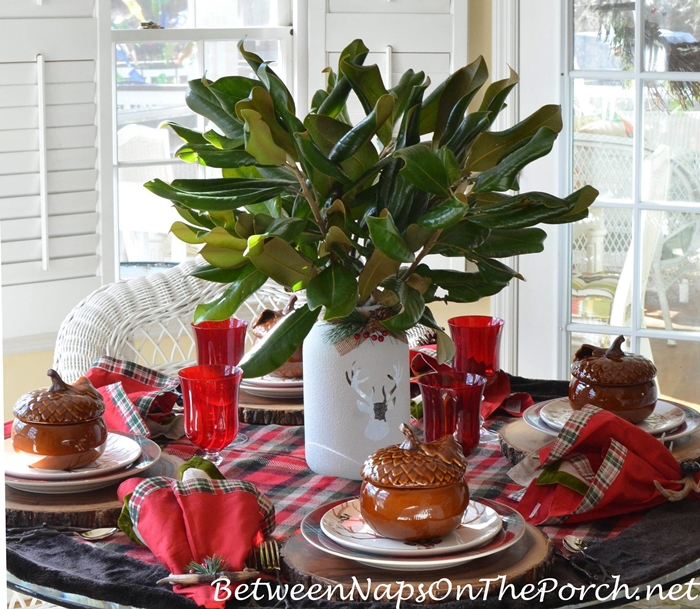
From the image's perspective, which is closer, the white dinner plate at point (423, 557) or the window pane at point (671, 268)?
the white dinner plate at point (423, 557)

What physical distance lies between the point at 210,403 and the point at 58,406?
0.19 metres

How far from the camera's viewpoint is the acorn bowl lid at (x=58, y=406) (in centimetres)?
120

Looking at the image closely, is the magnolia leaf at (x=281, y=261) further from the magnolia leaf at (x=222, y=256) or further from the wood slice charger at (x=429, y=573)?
the wood slice charger at (x=429, y=573)

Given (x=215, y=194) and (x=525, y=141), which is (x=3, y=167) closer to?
(x=215, y=194)

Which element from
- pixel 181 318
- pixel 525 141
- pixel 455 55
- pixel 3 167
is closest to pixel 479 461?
pixel 525 141

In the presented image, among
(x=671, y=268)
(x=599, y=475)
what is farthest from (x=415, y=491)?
(x=671, y=268)

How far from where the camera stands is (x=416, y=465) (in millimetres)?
970

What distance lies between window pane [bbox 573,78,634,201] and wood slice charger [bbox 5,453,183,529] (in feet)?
7.22

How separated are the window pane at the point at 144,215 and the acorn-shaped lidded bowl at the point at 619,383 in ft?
6.19

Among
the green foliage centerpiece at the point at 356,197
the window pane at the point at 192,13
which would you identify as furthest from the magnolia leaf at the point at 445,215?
the window pane at the point at 192,13

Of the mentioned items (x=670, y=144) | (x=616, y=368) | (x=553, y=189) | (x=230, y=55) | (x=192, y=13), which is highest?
(x=192, y=13)

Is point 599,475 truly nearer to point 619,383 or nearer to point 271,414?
point 619,383

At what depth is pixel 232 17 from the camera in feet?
9.99

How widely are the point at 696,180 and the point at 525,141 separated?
1806 mm
